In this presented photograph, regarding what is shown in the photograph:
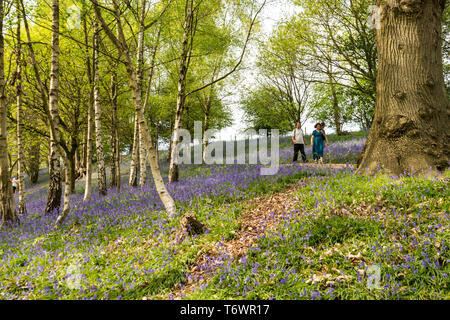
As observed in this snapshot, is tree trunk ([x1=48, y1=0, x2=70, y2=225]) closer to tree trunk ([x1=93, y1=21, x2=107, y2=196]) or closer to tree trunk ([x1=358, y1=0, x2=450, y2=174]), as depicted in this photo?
tree trunk ([x1=93, y1=21, x2=107, y2=196])

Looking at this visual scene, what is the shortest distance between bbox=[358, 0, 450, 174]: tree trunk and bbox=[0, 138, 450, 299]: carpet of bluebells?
76 cm

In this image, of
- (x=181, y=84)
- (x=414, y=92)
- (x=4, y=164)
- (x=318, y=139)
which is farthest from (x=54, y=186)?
(x=414, y=92)

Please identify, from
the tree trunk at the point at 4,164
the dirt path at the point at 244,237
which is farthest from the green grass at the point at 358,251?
the tree trunk at the point at 4,164

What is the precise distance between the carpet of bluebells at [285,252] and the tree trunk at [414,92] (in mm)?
763

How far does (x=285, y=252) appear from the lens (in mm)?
4129

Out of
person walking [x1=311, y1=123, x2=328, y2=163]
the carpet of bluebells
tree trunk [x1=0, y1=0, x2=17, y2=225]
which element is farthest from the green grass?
tree trunk [x1=0, y1=0, x2=17, y2=225]

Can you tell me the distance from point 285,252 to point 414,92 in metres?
5.31

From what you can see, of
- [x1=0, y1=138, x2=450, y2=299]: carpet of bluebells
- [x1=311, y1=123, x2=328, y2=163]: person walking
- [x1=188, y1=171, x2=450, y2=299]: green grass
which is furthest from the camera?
[x1=311, y1=123, x2=328, y2=163]: person walking

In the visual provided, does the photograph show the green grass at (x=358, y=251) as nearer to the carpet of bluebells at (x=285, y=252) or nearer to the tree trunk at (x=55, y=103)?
the carpet of bluebells at (x=285, y=252)

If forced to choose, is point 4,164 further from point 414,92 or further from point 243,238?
point 414,92

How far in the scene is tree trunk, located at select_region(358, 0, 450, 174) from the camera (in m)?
5.82
